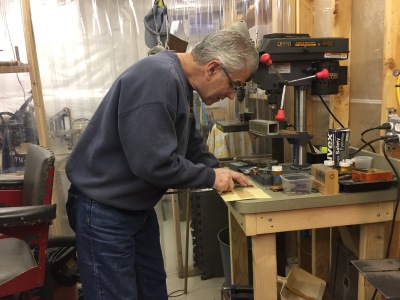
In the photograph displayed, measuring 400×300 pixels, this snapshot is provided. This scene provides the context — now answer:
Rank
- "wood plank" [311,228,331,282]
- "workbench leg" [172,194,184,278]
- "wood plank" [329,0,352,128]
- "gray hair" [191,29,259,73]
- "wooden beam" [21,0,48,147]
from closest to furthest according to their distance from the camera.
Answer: "gray hair" [191,29,259,73] → "wood plank" [329,0,352,128] → "wood plank" [311,228,331,282] → "wooden beam" [21,0,48,147] → "workbench leg" [172,194,184,278]

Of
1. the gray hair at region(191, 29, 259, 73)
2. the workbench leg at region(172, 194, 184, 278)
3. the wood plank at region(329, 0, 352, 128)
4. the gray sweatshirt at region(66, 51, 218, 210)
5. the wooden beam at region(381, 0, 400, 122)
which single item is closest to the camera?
the gray sweatshirt at region(66, 51, 218, 210)

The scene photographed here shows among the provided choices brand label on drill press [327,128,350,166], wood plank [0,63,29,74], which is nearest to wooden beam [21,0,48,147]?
wood plank [0,63,29,74]

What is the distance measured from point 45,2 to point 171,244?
188cm

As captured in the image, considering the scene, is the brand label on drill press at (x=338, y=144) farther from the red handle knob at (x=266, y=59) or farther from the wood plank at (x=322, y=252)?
the wood plank at (x=322, y=252)

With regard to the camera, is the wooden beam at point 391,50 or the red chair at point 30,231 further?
the wooden beam at point 391,50

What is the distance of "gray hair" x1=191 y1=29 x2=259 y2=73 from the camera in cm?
114

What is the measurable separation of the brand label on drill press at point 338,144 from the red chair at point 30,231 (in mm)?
1130

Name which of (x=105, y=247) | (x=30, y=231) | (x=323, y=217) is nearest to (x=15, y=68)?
(x=30, y=231)

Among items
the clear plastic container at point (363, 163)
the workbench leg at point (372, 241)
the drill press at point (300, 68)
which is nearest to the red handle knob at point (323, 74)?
the drill press at point (300, 68)

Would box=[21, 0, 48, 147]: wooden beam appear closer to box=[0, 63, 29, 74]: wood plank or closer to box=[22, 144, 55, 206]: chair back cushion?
box=[0, 63, 29, 74]: wood plank

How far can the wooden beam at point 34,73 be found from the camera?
1.96m

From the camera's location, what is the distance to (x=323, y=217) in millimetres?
1213

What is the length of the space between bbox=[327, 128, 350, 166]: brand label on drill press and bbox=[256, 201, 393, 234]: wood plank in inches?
9.7

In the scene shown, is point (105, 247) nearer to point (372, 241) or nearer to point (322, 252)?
point (372, 241)
